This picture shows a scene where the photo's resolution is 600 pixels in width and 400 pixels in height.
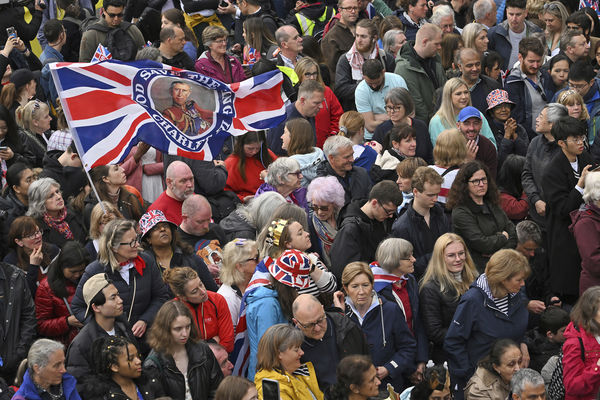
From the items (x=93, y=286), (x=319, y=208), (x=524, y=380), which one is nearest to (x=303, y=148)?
(x=319, y=208)

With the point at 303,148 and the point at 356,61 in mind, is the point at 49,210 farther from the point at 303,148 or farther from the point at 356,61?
the point at 356,61

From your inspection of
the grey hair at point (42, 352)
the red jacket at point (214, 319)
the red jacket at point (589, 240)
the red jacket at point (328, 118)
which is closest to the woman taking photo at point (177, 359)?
the red jacket at point (214, 319)

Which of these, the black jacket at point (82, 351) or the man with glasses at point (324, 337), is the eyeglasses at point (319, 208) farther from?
the black jacket at point (82, 351)

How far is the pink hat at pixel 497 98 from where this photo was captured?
1243cm

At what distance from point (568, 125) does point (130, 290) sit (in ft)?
14.7

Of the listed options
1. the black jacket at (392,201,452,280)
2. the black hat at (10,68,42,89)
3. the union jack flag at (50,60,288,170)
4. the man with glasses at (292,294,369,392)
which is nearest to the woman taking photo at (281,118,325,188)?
the union jack flag at (50,60,288,170)

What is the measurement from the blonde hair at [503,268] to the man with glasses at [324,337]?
4.17ft

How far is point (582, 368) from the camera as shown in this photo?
332 inches

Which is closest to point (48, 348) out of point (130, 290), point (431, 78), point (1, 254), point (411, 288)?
point (130, 290)

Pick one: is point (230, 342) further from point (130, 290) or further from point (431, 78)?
point (431, 78)

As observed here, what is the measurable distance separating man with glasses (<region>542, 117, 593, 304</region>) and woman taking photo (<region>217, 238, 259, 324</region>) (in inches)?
122

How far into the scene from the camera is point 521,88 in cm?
1342

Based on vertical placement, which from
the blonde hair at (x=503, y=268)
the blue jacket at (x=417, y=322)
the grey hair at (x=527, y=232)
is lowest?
the grey hair at (x=527, y=232)

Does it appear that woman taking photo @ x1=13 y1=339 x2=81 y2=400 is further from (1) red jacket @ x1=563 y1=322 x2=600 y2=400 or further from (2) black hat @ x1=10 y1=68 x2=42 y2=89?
(2) black hat @ x1=10 y1=68 x2=42 y2=89
